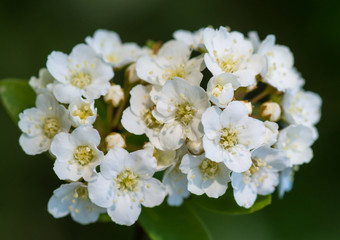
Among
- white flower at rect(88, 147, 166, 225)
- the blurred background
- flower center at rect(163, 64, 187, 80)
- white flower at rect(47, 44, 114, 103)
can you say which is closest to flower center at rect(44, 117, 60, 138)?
white flower at rect(47, 44, 114, 103)

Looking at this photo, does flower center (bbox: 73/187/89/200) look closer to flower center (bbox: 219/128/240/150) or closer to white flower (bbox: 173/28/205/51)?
flower center (bbox: 219/128/240/150)

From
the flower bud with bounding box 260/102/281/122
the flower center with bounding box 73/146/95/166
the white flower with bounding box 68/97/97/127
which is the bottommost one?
the flower center with bounding box 73/146/95/166

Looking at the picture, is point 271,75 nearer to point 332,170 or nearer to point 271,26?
point 332,170

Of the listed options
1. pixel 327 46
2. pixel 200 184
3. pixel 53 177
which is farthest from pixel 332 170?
pixel 53 177

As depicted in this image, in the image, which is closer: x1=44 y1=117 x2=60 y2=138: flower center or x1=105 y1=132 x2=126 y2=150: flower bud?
x1=105 y1=132 x2=126 y2=150: flower bud

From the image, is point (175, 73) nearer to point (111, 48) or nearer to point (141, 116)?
point (141, 116)

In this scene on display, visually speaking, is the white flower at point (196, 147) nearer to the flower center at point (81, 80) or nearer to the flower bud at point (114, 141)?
the flower bud at point (114, 141)

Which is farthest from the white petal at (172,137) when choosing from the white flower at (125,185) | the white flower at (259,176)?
the white flower at (259,176)
